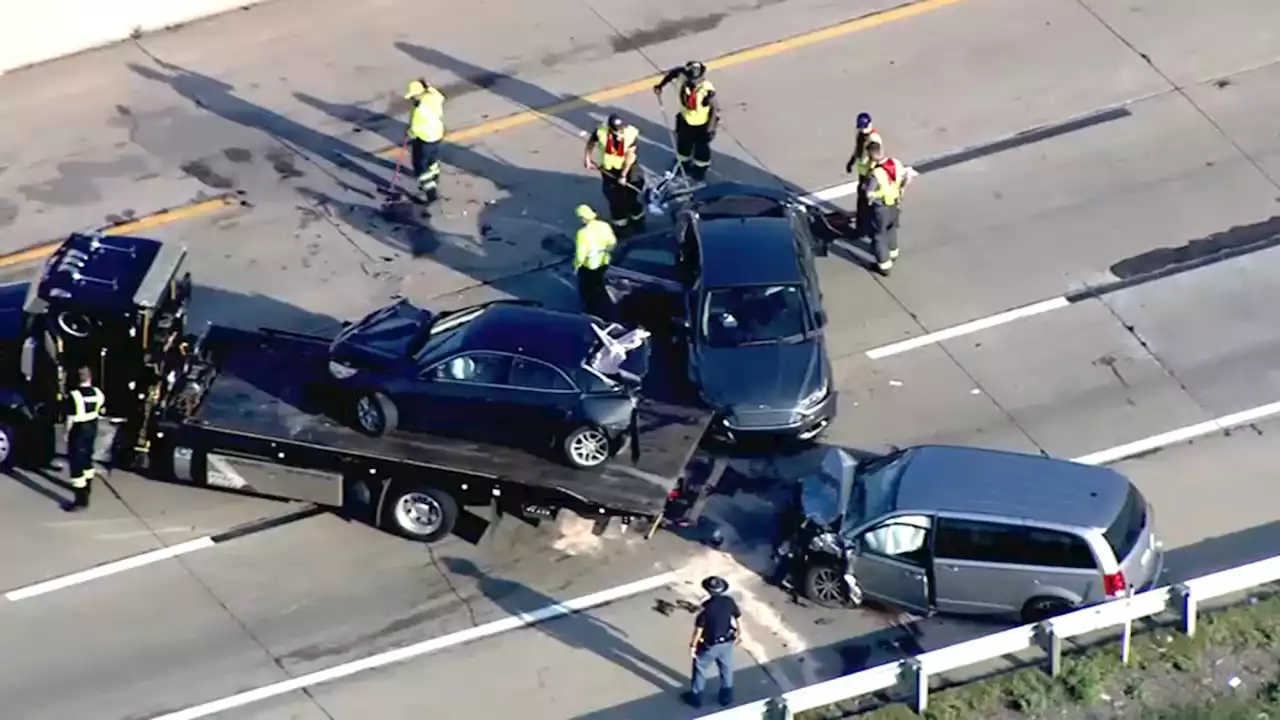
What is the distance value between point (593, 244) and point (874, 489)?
4732 mm

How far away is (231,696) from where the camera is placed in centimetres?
2275

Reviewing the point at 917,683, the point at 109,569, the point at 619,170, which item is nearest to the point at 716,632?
the point at 917,683

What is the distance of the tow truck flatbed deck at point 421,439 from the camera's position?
23.5m

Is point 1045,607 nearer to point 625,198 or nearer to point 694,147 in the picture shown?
point 625,198

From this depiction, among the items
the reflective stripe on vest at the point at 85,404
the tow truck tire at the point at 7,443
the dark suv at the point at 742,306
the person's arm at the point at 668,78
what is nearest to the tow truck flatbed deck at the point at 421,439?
the dark suv at the point at 742,306

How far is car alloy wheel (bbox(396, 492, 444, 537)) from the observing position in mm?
23781

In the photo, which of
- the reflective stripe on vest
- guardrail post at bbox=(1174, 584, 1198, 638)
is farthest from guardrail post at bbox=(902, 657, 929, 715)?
the reflective stripe on vest

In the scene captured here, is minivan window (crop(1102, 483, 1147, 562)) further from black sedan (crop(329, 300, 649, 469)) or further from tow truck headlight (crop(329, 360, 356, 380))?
tow truck headlight (crop(329, 360, 356, 380))

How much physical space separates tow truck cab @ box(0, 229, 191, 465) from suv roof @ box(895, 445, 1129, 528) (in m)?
7.41

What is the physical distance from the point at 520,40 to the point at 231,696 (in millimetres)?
11496

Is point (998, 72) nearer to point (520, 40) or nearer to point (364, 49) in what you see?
point (520, 40)

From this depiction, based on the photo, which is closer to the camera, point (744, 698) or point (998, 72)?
point (744, 698)

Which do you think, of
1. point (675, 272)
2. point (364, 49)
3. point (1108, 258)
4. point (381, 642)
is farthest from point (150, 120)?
point (1108, 258)

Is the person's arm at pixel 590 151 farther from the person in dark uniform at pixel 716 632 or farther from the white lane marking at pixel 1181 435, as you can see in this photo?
the person in dark uniform at pixel 716 632
